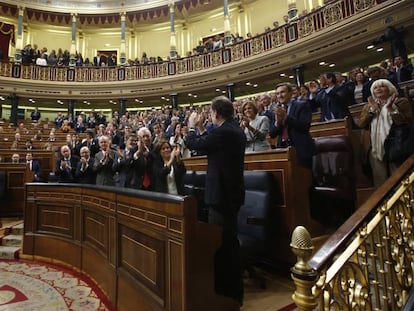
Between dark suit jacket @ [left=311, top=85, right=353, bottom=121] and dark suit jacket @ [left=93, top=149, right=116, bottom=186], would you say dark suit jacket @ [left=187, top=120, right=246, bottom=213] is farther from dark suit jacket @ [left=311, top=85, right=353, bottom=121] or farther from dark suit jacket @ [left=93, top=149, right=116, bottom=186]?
dark suit jacket @ [left=311, top=85, right=353, bottom=121]

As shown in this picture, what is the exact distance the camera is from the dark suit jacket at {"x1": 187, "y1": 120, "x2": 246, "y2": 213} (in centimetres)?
166

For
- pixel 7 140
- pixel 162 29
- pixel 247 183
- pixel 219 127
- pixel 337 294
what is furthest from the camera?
pixel 162 29

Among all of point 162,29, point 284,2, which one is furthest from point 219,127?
point 162,29

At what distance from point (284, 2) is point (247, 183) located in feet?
38.6

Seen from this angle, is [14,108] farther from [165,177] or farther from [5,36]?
[165,177]

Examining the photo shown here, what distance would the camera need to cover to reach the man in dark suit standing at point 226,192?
1.65 m

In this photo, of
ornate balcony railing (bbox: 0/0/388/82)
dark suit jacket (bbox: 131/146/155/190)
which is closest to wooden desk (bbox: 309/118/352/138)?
dark suit jacket (bbox: 131/146/155/190)

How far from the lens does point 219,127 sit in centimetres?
171

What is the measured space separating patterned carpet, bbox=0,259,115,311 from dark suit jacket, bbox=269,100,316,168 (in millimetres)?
1909

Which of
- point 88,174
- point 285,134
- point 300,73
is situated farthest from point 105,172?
point 300,73

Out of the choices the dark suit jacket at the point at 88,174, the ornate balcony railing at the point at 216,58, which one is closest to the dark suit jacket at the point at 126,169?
the dark suit jacket at the point at 88,174

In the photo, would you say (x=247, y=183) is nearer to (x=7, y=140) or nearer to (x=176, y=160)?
(x=176, y=160)

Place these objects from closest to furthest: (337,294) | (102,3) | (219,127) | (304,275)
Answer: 1. (304,275)
2. (337,294)
3. (219,127)
4. (102,3)

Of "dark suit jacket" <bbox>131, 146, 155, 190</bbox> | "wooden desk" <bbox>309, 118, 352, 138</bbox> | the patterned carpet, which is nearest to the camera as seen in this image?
the patterned carpet
